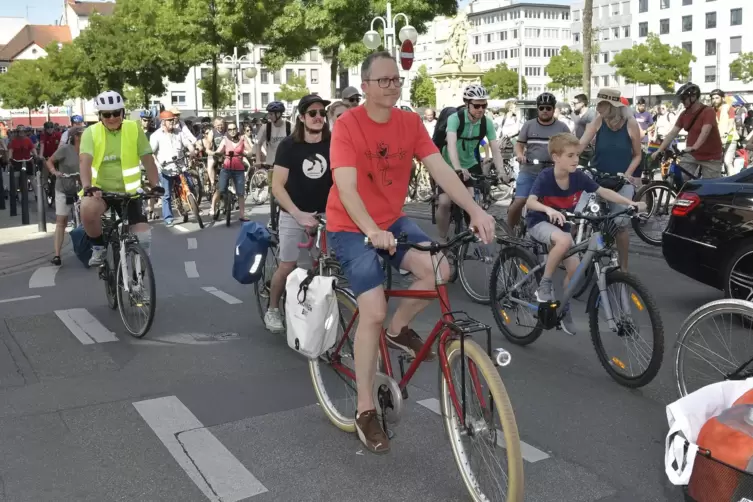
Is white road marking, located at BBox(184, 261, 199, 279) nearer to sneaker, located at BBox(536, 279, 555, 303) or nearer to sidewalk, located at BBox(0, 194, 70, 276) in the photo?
sidewalk, located at BBox(0, 194, 70, 276)

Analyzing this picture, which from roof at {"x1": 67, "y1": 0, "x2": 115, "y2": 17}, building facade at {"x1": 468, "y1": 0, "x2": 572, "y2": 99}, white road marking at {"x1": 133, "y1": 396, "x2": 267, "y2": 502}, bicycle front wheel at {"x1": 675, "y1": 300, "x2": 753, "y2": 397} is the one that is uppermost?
roof at {"x1": 67, "y1": 0, "x2": 115, "y2": 17}

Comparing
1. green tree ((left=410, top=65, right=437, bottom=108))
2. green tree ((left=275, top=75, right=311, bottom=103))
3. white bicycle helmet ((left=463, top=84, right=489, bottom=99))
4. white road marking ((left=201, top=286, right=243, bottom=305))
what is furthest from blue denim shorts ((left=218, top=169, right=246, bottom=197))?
green tree ((left=410, top=65, right=437, bottom=108))

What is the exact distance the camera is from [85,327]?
25.4 feet

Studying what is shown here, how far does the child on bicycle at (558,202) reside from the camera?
623cm

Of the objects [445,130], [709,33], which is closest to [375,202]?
[445,130]

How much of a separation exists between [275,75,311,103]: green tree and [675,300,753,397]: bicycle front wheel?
104516 mm

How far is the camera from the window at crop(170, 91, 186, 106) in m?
109

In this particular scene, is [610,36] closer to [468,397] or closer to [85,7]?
[85,7]

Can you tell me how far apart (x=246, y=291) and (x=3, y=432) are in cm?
436

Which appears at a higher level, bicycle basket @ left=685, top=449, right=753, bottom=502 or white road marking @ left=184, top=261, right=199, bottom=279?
bicycle basket @ left=685, top=449, right=753, bottom=502

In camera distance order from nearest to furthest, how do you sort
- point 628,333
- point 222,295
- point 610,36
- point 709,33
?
point 628,333, point 222,295, point 709,33, point 610,36

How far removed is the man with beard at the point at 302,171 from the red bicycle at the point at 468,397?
2206 mm

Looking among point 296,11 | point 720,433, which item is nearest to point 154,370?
point 720,433

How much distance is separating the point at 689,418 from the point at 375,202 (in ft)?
6.40
